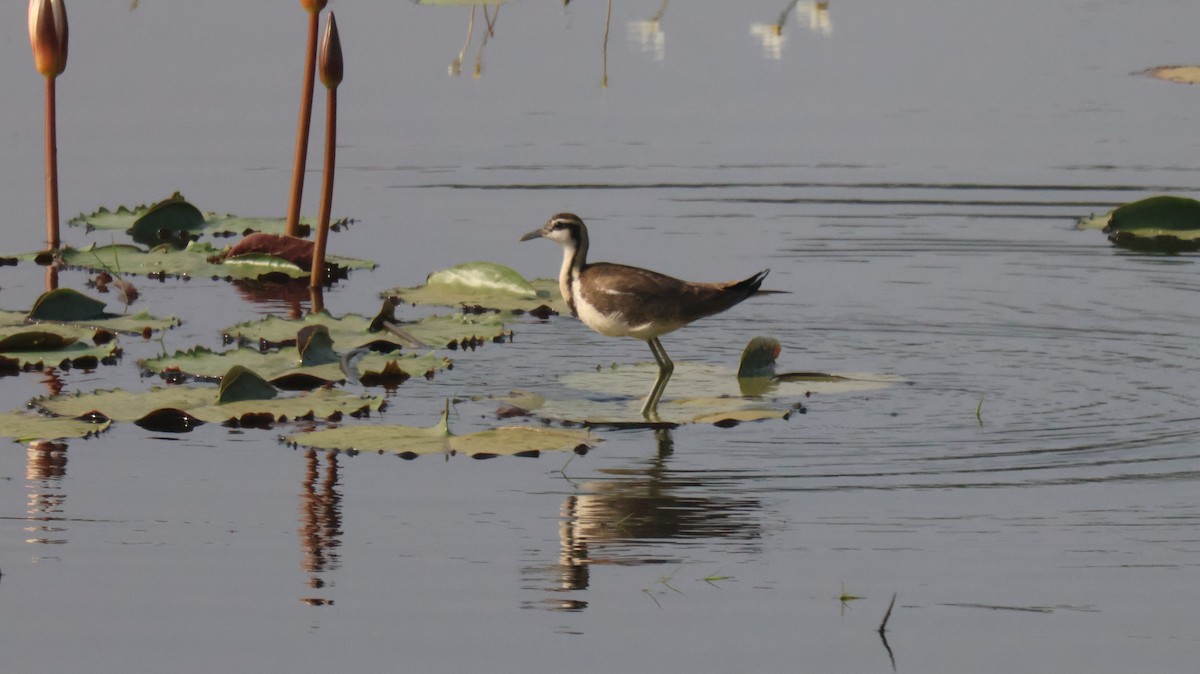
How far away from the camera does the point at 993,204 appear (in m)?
11.6

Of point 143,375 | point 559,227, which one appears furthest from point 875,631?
point 143,375

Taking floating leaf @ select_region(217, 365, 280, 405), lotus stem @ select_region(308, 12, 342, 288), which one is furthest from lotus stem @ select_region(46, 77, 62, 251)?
floating leaf @ select_region(217, 365, 280, 405)

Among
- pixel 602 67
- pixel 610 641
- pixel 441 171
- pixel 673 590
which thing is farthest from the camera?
pixel 602 67

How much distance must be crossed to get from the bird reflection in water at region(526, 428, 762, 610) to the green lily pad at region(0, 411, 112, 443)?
1867 mm

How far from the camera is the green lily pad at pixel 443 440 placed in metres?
6.53

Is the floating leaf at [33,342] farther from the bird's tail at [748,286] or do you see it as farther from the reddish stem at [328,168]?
the bird's tail at [748,286]

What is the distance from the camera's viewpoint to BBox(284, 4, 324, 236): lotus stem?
921 cm

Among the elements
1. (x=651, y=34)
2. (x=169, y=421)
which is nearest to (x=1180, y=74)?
(x=651, y=34)

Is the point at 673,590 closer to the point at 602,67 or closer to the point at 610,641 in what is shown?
the point at 610,641

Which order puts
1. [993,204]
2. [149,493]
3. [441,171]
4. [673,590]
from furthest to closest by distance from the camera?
[441,171]
[993,204]
[149,493]
[673,590]

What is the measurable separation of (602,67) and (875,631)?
10507 millimetres

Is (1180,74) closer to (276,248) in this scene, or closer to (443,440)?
(276,248)

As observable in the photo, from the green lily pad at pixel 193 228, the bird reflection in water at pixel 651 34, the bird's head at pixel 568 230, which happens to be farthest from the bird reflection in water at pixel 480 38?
the bird's head at pixel 568 230

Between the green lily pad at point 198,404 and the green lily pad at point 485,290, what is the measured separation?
6.28 ft
